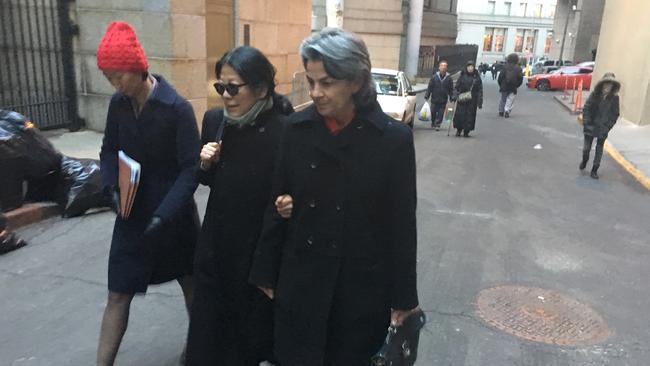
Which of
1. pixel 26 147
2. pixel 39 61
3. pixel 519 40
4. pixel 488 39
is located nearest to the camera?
pixel 26 147

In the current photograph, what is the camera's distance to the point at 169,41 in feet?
28.5

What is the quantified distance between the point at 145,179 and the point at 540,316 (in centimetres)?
339

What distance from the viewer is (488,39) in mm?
75250

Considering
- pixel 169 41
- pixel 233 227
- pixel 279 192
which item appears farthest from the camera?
pixel 169 41

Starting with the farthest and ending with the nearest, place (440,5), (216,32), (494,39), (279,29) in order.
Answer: (494,39) → (440,5) → (279,29) → (216,32)

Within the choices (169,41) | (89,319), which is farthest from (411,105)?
(89,319)

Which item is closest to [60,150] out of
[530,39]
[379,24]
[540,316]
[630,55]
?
[540,316]

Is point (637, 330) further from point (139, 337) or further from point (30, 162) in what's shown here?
point (30, 162)

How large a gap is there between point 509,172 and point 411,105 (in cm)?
A: 445

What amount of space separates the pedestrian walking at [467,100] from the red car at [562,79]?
19.7 metres

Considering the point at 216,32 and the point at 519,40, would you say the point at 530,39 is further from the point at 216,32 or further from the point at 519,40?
the point at 216,32

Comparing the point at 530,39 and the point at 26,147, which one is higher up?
the point at 530,39

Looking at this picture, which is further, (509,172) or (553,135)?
(553,135)

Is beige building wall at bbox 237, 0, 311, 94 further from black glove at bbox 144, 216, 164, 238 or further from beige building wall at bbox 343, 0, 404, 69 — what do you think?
beige building wall at bbox 343, 0, 404, 69
